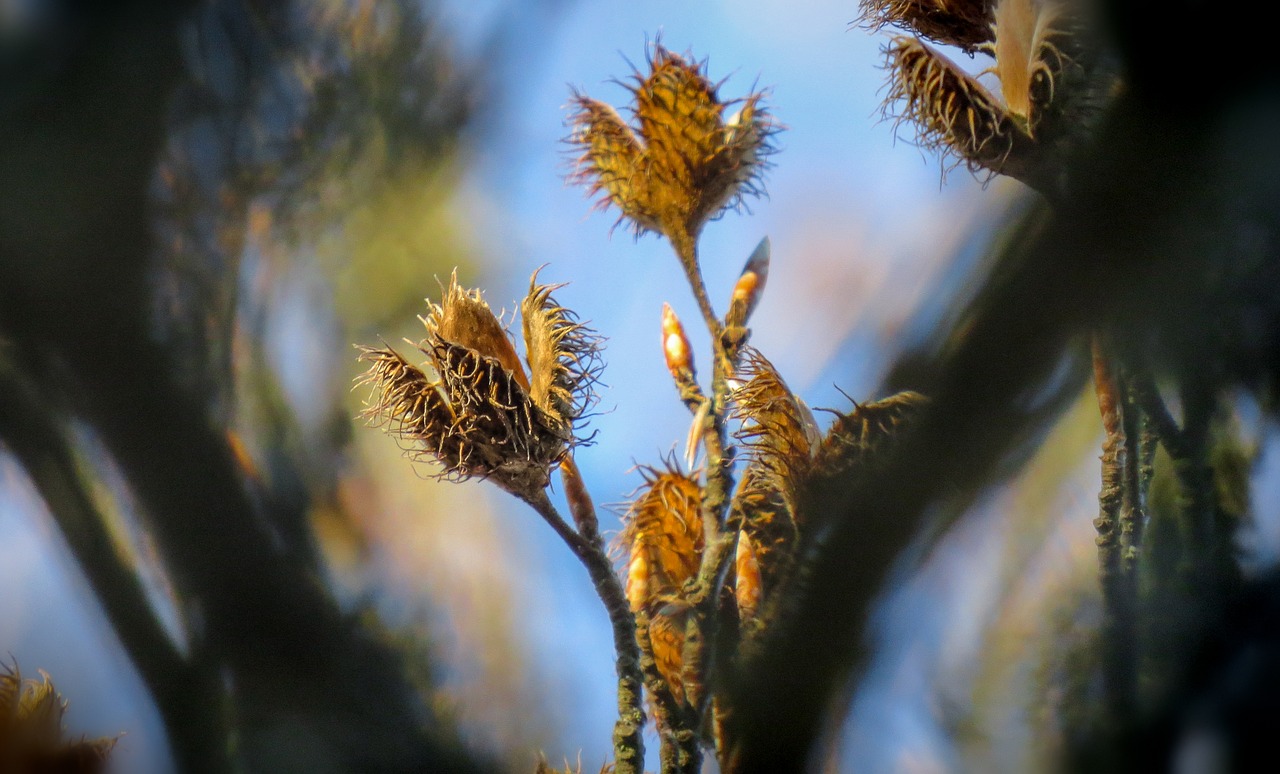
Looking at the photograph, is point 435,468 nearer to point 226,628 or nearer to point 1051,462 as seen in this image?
point 226,628

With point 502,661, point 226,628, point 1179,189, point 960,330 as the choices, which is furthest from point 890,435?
point 226,628

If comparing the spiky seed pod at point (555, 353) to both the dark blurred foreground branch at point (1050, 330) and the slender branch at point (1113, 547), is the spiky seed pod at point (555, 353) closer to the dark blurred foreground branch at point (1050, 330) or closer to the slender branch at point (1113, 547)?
the dark blurred foreground branch at point (1050, 330)

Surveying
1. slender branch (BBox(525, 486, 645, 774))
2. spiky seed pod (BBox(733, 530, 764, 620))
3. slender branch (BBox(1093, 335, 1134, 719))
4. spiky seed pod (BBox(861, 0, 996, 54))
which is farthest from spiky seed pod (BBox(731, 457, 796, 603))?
spiky seed pod (BBox(861, 0, 996, 54))

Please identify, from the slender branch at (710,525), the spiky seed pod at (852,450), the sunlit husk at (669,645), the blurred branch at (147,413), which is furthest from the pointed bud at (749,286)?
the blurred branch at (147,413)

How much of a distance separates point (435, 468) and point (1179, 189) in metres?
0.63

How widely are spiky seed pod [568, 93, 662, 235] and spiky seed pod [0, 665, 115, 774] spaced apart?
55 cm

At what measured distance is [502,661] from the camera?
90 centimetres

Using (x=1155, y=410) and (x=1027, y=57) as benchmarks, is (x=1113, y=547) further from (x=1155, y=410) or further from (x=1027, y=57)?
(x=1027, y=57)

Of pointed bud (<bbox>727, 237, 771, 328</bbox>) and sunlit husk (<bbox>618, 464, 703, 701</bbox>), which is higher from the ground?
pointed bud (<bbox>727, 237, 771, 328</bbox>)

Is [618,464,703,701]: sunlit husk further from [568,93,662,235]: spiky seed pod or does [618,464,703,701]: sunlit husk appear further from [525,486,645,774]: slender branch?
[568,93,662,235]: spiky seed pod

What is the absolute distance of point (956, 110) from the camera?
0.69 metres

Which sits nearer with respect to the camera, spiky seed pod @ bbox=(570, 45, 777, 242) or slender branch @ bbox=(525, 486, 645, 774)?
slender branch @ bbox=(525, 486, 645, 774)

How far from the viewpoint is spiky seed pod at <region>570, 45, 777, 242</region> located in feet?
2.59

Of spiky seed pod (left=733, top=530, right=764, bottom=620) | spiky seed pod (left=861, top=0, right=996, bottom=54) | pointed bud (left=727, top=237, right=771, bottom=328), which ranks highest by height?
spiky seed pod (left=861, top=0, right=996, bottom=54)
